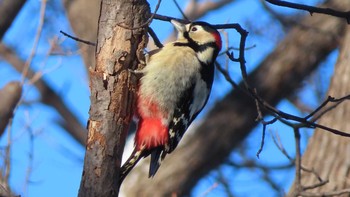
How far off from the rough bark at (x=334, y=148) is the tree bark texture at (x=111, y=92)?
212cm

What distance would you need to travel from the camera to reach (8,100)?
5.20m

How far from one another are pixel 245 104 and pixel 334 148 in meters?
2.32

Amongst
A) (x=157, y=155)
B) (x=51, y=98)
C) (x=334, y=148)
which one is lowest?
(x=157, y=155)

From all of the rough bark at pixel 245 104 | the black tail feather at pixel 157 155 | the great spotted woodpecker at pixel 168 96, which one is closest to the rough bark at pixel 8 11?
the great spotted woodpecker at pixel 168 96

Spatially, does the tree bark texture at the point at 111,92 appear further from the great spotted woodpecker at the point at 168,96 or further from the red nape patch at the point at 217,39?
the red nape patch at the point at 217,39

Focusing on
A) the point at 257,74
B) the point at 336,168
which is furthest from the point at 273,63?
the point at 336,168

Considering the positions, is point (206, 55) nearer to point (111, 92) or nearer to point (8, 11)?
point (111, 92)

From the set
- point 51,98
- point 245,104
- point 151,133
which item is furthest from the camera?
point 51,98

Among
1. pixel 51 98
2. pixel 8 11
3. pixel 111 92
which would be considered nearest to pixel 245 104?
pixel 51 98

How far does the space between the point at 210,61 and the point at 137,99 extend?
1.90ft

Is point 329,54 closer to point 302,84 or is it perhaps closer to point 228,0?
point 302,84

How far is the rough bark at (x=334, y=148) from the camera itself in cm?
584

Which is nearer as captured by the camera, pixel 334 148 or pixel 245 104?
pixel 334 148

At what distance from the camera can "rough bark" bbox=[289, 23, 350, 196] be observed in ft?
19.1
